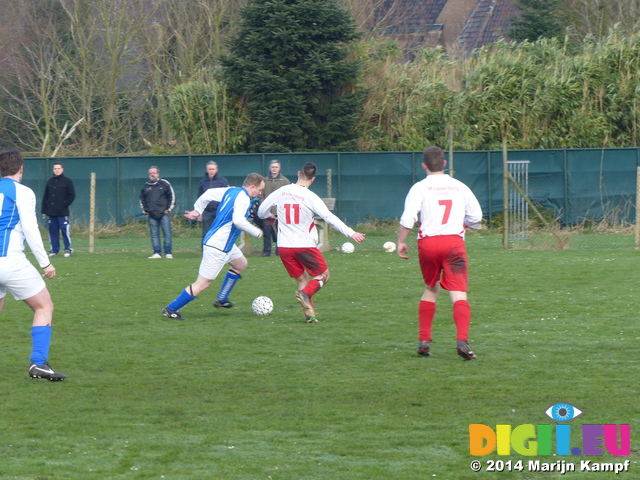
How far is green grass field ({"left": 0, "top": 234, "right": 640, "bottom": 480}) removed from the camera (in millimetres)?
5129

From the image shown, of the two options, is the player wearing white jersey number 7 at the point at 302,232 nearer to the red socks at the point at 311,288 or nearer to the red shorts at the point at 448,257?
the red socks at the point at 311,288

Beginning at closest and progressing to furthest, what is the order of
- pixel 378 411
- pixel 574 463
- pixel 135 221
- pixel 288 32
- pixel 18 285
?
pixel 574 463
pixel 378 411
pixel 18 285
pixel 135 221
pixel 288 32

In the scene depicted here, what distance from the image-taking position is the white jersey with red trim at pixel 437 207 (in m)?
7.81

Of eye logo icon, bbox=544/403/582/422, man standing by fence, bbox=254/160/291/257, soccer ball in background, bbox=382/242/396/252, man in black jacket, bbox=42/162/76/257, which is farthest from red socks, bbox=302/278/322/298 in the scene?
soccer ball in background, bbox=382/242/396/252

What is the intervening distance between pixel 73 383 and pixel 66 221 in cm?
1184

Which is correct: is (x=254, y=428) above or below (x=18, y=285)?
below

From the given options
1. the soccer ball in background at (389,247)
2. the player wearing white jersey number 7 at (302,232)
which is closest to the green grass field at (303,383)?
the player wearing white jersey number 7 at (302,232)

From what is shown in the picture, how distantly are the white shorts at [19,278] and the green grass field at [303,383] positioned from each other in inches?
28.3

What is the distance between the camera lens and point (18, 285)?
695 cm

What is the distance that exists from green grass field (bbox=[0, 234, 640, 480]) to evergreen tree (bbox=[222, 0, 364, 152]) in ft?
48.9

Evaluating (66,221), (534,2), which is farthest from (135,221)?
(534,2)

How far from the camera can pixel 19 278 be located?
694cm

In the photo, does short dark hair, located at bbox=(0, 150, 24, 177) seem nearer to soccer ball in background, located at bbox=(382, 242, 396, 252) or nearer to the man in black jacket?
the man in black jacket

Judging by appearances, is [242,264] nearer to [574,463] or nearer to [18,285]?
[18,285]
